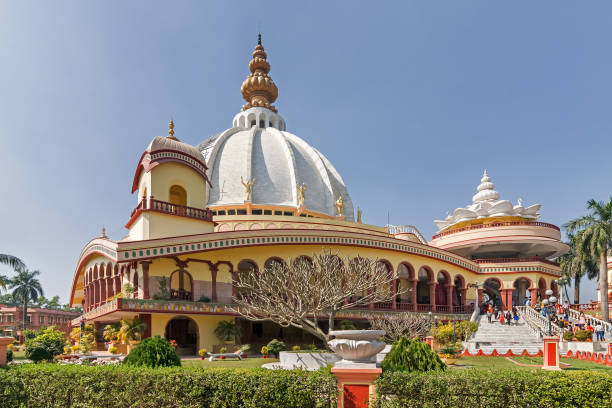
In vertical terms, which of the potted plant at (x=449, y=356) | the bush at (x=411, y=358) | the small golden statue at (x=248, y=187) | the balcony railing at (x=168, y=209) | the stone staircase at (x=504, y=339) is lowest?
the stone staircase at (x=504, y=339)

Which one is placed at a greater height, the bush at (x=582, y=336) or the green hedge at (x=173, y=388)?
the green hedge at (x=173, y=388)

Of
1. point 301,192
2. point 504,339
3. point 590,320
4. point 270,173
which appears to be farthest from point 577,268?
point 270,173

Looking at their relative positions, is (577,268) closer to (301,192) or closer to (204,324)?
(301,192)

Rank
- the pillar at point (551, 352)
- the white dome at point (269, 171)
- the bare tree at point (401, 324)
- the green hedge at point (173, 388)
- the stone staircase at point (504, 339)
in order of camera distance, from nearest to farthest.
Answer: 1. the green hedge at point (173, 388)
2. the pillar at point (551, 352)
3. the stone staircase at point (504, 339)
4. the bare tree at point (401, 324)
5. the white dome at point (269, 171)

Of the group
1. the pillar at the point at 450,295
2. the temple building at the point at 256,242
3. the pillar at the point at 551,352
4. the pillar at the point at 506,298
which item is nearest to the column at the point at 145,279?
the temple building at the point at 256,242

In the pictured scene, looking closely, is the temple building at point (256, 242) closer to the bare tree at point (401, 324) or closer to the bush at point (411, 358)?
the bare tree at point (401, 324)

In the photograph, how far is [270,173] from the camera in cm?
4562

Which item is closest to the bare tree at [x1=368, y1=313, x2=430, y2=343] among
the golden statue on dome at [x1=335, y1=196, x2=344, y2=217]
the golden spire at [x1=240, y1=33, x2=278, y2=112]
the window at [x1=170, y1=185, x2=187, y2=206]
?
the window at [x1=170, y1=185, x2=187, y2=206]

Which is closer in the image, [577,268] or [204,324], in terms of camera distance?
[204,324]

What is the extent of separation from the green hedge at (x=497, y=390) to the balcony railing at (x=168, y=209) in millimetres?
21469

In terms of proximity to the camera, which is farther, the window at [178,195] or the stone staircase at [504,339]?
the window at [178,195]

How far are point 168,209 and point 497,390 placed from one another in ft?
75.2

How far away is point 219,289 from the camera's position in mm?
29016

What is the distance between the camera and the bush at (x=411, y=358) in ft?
35.1
